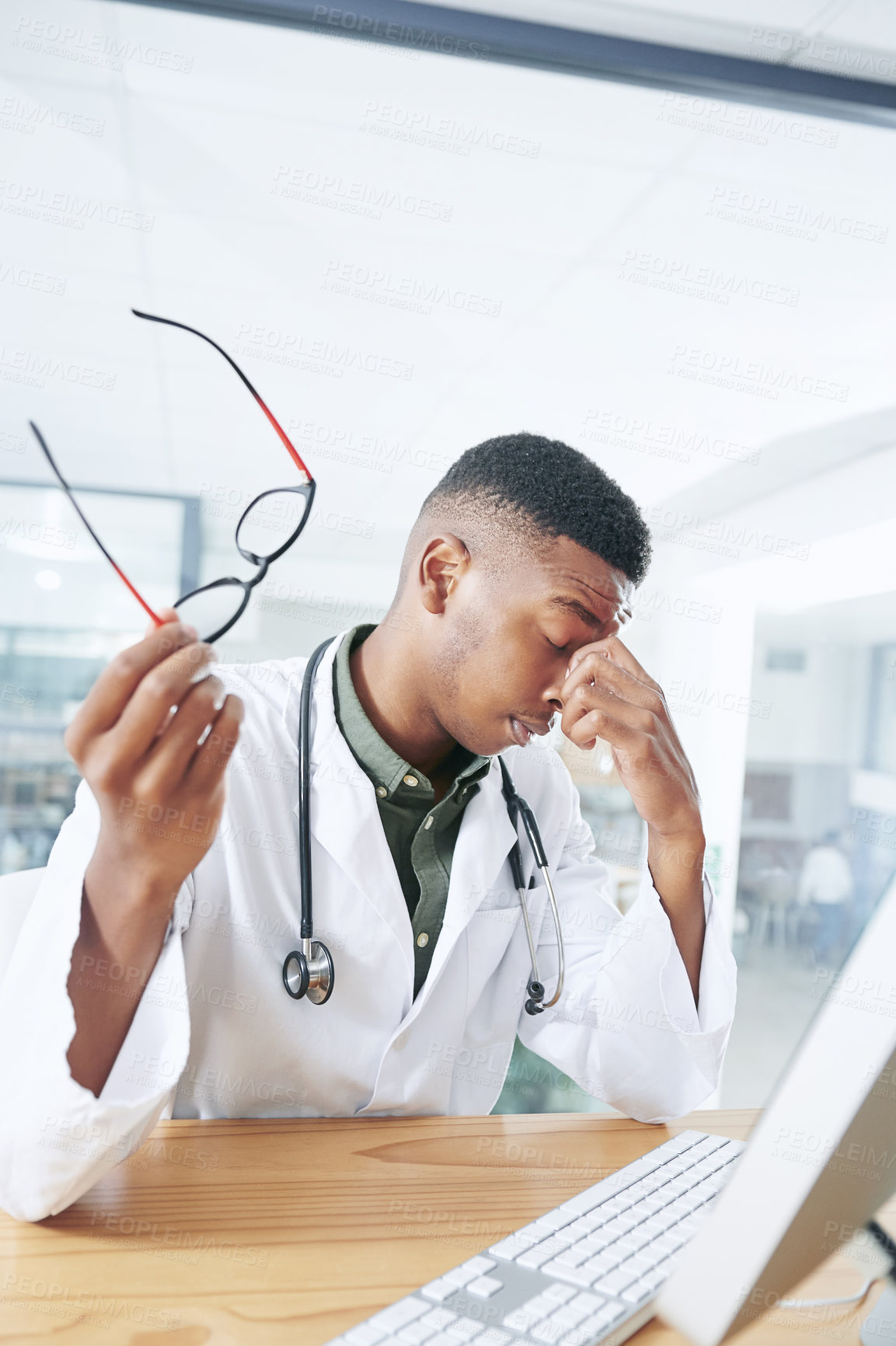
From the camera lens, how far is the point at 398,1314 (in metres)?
0.59

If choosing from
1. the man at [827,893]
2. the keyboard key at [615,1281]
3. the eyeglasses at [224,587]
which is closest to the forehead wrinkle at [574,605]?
the eyeglasses at [224,587]

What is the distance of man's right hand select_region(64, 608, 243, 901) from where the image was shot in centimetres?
73

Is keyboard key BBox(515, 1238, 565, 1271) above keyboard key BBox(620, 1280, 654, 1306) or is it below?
below

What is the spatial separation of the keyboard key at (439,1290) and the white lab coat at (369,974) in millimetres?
418

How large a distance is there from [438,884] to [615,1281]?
0.63 metres

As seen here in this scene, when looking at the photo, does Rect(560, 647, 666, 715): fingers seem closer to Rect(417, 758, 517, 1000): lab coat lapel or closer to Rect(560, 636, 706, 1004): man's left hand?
Rect(560, 636, 706, 1004): man's left hand

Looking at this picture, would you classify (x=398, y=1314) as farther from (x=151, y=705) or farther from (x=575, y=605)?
(x=575, y=605)

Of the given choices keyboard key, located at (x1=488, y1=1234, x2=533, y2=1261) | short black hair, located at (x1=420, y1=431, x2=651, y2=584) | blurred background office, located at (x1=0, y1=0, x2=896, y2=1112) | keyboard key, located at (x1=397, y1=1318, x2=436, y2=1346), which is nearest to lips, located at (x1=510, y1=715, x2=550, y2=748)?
short black hair, located at (x1=420, y1=431, x2=651, y2=584)

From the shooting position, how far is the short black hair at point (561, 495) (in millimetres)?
1262

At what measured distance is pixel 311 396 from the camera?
2760 millimetres

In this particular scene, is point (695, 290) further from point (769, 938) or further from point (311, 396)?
point (769, 938)

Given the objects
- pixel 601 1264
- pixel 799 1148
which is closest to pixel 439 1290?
pixel 601 1264

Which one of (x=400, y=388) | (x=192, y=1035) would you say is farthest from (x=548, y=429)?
(x=192, y=1035)

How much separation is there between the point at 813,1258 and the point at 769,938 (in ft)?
11.6
